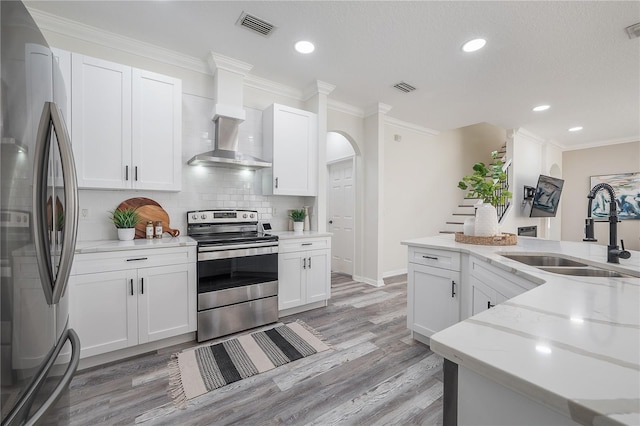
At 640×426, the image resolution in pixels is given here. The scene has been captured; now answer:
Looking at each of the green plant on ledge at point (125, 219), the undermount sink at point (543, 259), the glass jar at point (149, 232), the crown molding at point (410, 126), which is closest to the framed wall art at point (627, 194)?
the crown molding at point (410, 126)

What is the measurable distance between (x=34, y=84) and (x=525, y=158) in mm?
7402

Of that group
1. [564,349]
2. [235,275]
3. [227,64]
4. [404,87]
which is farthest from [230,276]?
[404,87]

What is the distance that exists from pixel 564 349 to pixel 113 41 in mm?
3768

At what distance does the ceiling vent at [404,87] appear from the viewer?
3.58m

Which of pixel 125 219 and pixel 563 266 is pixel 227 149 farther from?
pixel 563 266

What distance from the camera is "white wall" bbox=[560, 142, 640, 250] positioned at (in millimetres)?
6084

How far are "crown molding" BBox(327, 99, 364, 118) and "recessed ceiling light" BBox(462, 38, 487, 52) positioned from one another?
1.87 meters

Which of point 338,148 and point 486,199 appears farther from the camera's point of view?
point 338,148

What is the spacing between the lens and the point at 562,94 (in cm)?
388

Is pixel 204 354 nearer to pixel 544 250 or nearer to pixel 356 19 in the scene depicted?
pixel 544 250

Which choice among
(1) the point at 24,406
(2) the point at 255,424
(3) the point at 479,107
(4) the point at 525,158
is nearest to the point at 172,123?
(1) the point at 24,406

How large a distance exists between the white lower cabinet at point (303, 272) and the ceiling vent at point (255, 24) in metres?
2.10

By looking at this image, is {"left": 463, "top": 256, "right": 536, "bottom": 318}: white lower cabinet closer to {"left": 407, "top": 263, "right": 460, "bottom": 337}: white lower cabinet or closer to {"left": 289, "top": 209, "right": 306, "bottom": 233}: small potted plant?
{"left": 407, "top": 263, "right": 460, "bottom": 337}: white lower cabinet

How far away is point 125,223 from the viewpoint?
2.47m
